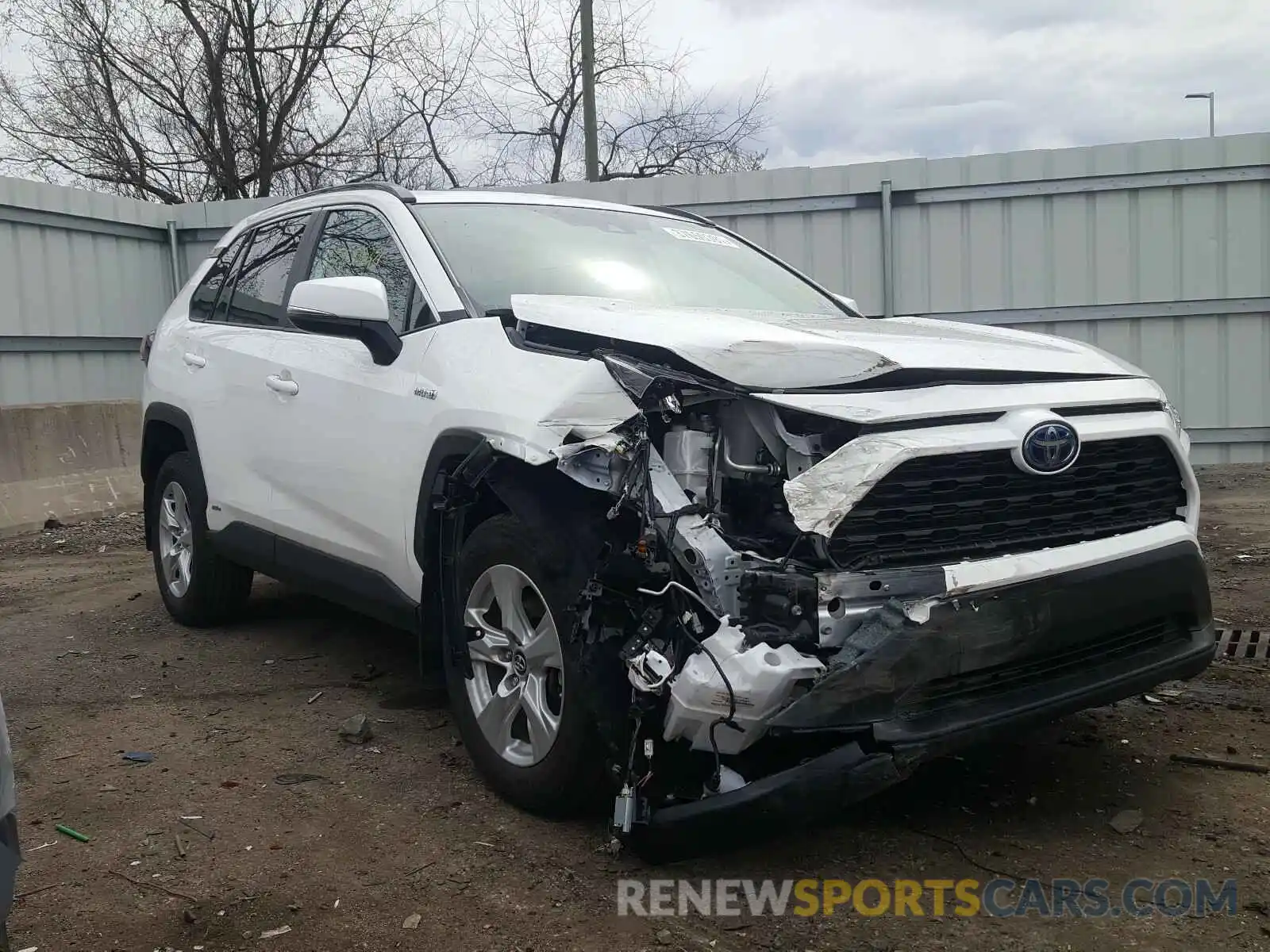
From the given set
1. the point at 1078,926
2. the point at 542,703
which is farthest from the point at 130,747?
the point at 1078,926

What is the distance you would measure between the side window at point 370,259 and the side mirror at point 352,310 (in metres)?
0.09

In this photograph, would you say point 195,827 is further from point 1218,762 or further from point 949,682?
point 1218,762

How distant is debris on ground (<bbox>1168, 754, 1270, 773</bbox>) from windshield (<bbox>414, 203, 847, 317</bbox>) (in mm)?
1964

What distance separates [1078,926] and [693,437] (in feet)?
4.74

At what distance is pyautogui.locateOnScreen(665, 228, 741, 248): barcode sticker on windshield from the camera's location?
4.71 meters

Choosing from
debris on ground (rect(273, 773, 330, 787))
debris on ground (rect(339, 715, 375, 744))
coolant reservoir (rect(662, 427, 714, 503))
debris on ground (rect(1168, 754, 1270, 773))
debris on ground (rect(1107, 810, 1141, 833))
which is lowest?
debris on ground (rect(1107, 810, 1141, 833))

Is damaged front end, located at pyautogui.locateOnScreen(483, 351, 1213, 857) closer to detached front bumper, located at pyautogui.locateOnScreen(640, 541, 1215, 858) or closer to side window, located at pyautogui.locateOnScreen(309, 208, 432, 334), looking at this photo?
detached front bumper, located at pyautogui.locateOnScreen(640, 541, 1215, 858)

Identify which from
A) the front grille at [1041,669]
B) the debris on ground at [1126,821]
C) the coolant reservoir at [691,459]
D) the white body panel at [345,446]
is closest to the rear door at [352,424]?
the white body panel at [345,446]

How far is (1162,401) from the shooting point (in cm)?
324

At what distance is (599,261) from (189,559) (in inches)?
110

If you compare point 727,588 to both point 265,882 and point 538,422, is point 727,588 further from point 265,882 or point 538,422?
point 265,882

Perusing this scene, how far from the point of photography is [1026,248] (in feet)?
32.3

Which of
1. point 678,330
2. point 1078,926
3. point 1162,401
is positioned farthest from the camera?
point 1162,401

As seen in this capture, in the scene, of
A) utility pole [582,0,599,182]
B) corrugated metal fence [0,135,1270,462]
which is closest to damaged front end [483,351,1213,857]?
corrugated metal fence [0,135,1270,462]
